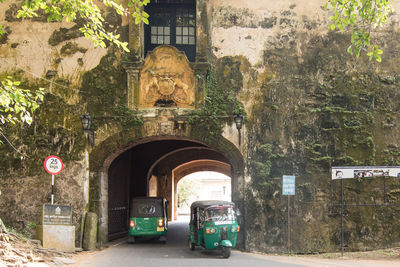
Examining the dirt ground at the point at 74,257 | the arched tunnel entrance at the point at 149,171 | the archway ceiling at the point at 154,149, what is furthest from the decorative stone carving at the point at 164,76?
the archway ceiling at the point at 154,149

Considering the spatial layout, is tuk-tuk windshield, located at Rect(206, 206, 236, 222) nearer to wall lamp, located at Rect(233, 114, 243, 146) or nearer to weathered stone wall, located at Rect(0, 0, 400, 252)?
weathered stone wall, located at Rect(0, 0, 400, 252)

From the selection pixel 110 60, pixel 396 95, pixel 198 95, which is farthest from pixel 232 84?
pixel 396 95

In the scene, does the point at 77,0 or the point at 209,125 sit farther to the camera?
the point at 209,125

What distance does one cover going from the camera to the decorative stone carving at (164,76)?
501 inches

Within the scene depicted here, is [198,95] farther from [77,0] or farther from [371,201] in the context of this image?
[371,201]

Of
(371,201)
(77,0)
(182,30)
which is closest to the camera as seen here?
(77,0)

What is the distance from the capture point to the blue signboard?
11891 mm

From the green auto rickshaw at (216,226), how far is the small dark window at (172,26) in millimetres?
4931

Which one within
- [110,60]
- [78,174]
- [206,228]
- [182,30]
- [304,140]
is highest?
[182,30]

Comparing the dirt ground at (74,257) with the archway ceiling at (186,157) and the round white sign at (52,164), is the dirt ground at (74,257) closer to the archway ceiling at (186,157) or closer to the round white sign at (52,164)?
the round white sign at (52,164)

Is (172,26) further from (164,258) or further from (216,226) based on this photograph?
(164,258)

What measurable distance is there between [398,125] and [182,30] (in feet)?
23.2

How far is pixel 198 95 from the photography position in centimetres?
1278

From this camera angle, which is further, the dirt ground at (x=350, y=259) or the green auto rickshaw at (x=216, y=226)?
the green auto rickshaw at (x=216, y=226)
